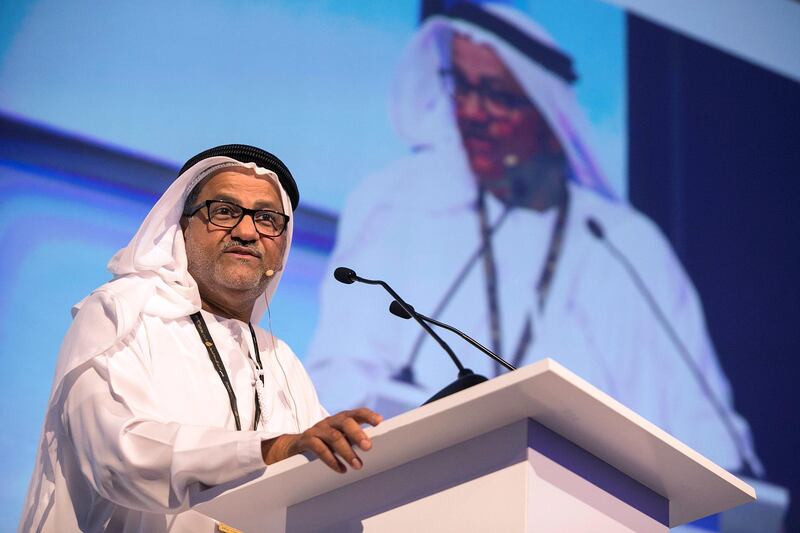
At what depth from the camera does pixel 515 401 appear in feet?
5.65

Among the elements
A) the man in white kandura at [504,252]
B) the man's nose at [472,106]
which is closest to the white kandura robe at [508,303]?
the man in white kandura at [504,252]

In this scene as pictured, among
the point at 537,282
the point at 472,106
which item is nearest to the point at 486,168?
the point at 472,106

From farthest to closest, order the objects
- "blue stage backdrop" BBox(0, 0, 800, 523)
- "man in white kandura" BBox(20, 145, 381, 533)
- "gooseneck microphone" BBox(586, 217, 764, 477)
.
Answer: "gooseneck microphone" BBox(586, 217, 764, 477) → "blue stage backdrop" BBox(0, 0, 800, 523) → "man in white kandura" BBox(20, 145, 381, 533)

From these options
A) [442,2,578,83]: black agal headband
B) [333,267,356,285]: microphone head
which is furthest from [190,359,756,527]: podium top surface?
[442,2,578,83]: black agal headband

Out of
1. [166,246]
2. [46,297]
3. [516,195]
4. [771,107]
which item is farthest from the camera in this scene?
[771,107]

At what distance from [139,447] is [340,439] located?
1.80 ft

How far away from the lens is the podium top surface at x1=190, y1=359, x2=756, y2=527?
170cm

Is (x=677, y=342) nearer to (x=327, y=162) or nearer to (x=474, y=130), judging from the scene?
(x=474, y=130)

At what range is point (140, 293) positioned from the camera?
2650mm

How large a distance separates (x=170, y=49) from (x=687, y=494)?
2.68 metres

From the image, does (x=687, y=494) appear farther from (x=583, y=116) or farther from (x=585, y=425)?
(x=583, y=116)

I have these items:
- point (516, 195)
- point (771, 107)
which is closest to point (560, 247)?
point (516, 195)

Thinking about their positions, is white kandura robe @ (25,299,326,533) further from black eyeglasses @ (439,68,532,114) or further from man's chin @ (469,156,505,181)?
black eyeglasses @ (439,68,532,114)

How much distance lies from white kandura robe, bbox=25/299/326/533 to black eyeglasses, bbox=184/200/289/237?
274 millimetres
